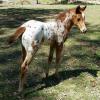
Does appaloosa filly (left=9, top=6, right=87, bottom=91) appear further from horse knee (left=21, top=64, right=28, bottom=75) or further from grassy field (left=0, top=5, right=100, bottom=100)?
grassy field (left=0, top=5, right=100, bottom=100)

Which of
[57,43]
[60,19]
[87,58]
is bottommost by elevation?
[87,58]

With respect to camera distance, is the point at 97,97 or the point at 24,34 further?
the point at 97,97

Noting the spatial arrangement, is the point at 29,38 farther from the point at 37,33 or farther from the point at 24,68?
the point at 24,68

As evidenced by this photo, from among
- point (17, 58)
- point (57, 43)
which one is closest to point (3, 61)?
point (17, 58)

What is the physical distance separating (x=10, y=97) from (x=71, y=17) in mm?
2969

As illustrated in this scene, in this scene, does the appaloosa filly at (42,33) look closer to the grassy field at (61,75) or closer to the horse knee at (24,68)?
the horse knee at (24,68)

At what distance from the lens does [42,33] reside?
8.51m

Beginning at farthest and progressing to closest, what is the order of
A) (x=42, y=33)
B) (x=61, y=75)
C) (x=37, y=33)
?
(x=61, y=75)
(x=42, y=33)
(x=37, y=33)

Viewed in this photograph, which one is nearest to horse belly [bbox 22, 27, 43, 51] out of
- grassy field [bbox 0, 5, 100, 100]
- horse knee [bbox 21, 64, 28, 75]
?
horse knee [bbox 21, 64, 28, 75]

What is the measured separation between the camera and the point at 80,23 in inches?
372

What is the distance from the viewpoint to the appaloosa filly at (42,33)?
8219mm

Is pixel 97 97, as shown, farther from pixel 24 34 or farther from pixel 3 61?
pixel 3 61

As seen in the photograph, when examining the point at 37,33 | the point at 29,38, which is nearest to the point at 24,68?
the point at 29,38

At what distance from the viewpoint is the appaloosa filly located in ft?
27.0
